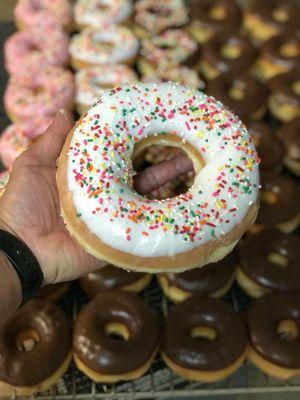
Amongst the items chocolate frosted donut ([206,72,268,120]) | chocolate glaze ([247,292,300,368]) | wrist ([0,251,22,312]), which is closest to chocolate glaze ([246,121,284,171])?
chocolate frosted donut ([206,72,268,120])

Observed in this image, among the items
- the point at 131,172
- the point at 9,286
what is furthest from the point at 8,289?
the point at 131,172

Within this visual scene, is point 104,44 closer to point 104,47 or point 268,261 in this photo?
point 104,47

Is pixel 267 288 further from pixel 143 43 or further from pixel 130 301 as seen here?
pixel 143 43

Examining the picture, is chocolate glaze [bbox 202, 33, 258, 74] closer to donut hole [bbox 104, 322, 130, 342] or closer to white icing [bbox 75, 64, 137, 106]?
white icing [bbox 75, 64, 137, 106]

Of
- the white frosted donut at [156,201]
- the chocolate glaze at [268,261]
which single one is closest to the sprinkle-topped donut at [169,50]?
the chocolate glaze at [268,261]

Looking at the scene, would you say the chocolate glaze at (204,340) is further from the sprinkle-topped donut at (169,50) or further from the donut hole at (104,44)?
the donut hole at (104,44)

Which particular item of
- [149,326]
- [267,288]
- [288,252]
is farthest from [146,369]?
[288,252]
